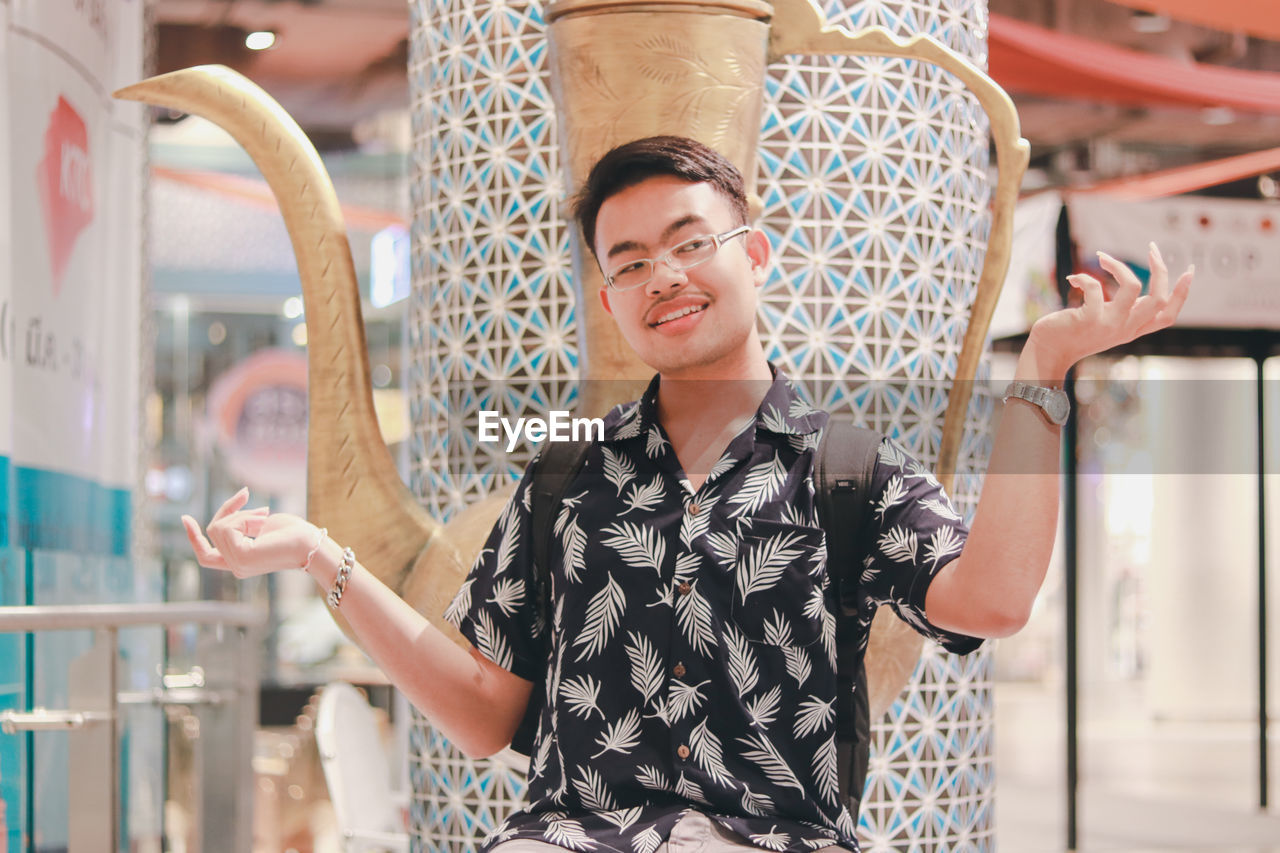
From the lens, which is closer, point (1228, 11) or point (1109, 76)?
point (1228, 11)

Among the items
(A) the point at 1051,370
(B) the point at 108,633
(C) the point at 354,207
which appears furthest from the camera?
(C) the point at 354,207

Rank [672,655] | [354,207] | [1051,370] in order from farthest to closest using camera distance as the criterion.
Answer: [354,207] < [672,655] < [1051,370]

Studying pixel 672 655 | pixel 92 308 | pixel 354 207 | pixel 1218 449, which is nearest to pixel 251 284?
pixel 354 207

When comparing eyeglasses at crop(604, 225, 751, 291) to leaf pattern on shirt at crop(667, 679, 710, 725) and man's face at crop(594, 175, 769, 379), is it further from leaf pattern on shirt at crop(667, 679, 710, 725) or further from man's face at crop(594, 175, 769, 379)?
leaf pattern on shirt at crop(667, 679, 710, 725)

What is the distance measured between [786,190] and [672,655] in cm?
81

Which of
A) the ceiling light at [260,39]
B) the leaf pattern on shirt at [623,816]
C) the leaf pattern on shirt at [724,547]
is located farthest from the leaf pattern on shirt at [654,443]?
the ceiling light at [260,39]

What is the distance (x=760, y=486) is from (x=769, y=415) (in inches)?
2.7

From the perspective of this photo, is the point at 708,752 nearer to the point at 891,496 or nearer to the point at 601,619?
the point at 601,619

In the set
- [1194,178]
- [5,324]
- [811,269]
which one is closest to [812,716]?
[811,269]

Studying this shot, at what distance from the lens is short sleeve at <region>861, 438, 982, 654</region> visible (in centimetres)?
120

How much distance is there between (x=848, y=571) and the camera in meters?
1.27

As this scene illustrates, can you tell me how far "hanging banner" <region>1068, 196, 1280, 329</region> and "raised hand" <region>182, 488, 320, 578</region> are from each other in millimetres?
4400

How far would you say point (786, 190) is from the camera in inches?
72.4

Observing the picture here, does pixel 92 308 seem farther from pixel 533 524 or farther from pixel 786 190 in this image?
pixel 533 524
